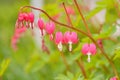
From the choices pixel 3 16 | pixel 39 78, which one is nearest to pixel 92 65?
pixel 39 78

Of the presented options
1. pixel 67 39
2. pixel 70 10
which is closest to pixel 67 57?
pixel 70 10

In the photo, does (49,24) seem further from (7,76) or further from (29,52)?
(29,52)

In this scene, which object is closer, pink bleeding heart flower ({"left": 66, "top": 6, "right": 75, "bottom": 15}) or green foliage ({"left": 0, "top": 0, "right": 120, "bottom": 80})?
green foliage ({"left": 0, "top": 0, "right": 120, "bottom": 80})

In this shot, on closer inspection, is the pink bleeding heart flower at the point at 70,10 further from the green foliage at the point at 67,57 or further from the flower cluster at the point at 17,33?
the flower cluster at the point at 17,33

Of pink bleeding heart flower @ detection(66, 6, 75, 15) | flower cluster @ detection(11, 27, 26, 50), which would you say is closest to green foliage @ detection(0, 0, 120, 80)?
pink bleeding heart flower @ detection(66, 6, 75, 15)

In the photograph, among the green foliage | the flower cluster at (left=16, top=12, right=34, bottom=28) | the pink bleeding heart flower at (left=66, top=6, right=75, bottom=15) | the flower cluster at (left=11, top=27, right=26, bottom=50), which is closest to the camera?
the flower cluster at (left=16, top=12, right=34, bottom=28)

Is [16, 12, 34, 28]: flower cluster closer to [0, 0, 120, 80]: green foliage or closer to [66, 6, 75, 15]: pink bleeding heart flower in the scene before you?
[0, 0, 120, 80]: green foliage

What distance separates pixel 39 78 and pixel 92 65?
660mm

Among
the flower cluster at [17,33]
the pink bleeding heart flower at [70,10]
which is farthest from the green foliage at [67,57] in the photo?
the flower cluster at [17,33]

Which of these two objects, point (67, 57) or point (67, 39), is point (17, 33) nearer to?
point (67, 57)

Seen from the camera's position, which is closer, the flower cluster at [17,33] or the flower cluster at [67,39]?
the flower cluster at [67,39]

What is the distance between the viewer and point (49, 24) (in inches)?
59.6

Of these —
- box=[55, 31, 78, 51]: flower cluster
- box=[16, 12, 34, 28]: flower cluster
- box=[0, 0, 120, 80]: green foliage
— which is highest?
box=[16, 12, 34, 28]: flower cluster

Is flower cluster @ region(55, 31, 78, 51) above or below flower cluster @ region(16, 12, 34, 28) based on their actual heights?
below
